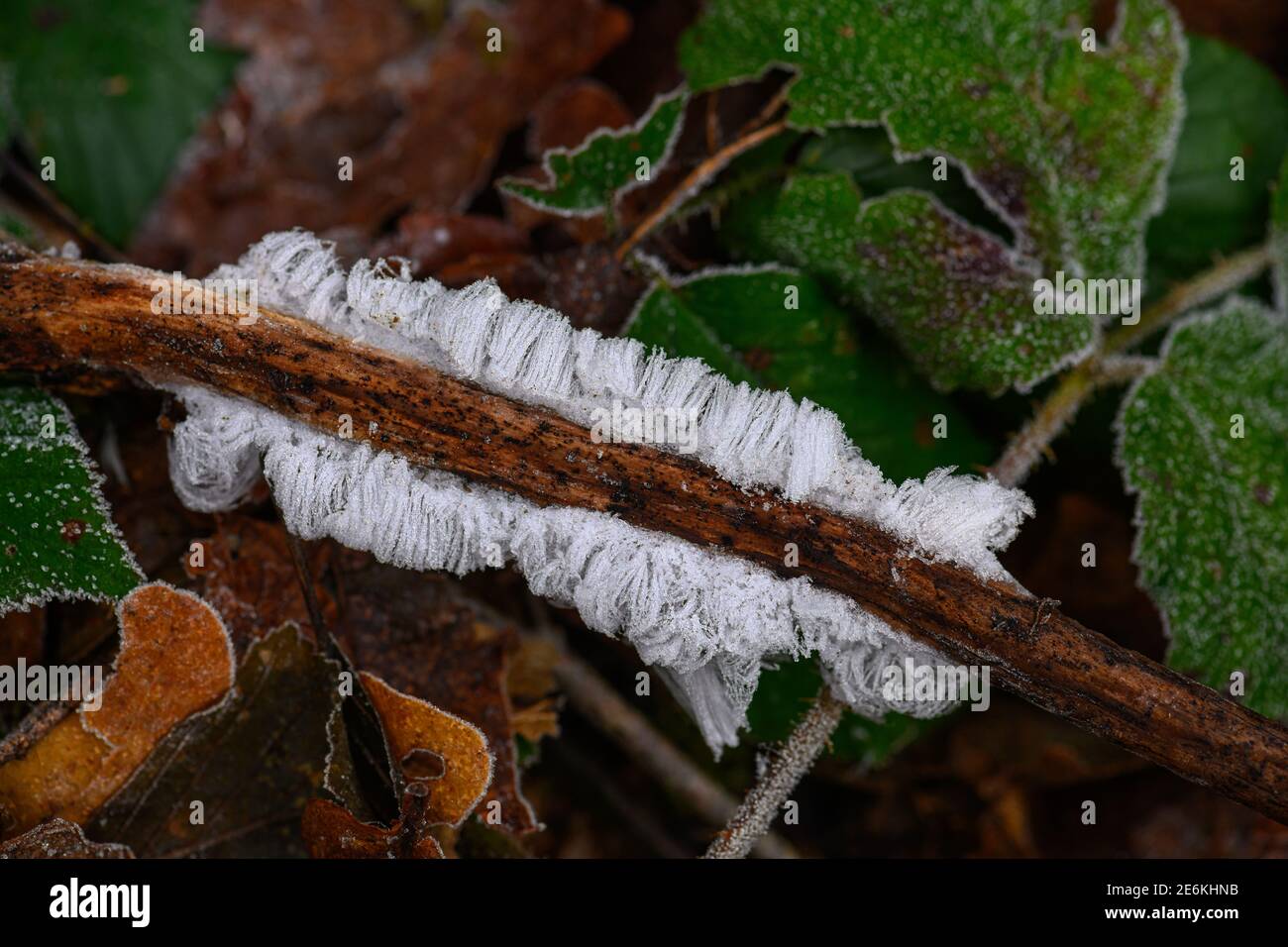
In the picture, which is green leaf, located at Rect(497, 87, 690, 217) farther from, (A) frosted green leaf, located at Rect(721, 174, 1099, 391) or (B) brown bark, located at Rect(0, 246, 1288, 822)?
(B) brown bark, located at Rect(0, 246, 1288, 822)

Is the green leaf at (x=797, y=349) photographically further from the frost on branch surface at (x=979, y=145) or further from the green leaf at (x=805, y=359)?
the frost on branch surface at (x=979, y=145)

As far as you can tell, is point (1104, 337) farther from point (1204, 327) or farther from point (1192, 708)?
point (1192, 708)

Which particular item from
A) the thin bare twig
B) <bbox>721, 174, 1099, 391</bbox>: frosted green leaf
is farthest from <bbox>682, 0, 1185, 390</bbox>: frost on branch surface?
the thin bare twig

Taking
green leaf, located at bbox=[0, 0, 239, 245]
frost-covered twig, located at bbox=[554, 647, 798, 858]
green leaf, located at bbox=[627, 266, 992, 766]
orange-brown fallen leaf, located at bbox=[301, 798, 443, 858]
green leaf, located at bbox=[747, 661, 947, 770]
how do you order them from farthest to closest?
green leaf, located at bbox=[0, 0, 239, 245]
frost-covered twig, located at bbox=[554, 647, 798, 858]
green leaf, located at bbox=[627, 266, 992, 766]
green leaf, located at bbox=[747, 661, 947, 770]
orange-brown fallen leaf, located at bbox=[301, 798, 443, 858]

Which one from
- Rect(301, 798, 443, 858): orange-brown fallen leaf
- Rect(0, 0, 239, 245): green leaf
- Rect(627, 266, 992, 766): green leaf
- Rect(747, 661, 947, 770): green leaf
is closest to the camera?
Rect(301, 798, 443, 858): orange-brown fallen leaf

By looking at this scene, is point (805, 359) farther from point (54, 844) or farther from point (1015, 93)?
point (54, 844)

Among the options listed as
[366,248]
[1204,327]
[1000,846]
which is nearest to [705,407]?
[366,248]

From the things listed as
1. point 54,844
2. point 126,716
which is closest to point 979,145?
point 126,716

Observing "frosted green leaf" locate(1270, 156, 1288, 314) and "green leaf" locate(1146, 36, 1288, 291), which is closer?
"frosted green leaf" locate(1270, 156, 1288, 314)
